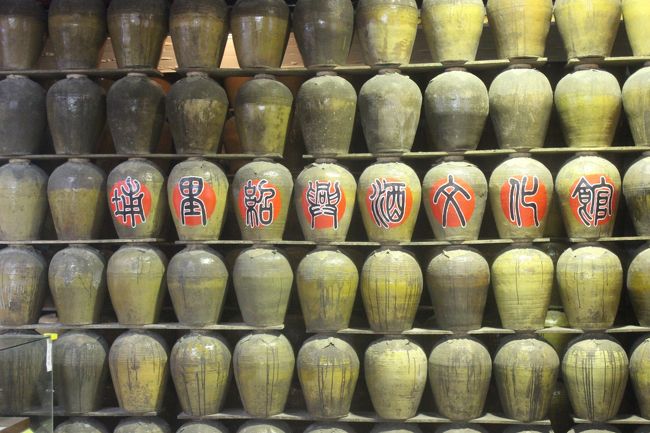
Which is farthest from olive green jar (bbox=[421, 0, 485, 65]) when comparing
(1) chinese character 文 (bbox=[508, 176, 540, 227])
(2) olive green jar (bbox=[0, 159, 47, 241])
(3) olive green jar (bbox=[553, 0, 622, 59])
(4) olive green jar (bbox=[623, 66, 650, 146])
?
(2) olive green jar (bbox=[0, 159, 47, 241])

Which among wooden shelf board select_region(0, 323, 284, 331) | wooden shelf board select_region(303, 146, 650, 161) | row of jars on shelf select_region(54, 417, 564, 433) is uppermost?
wooden shelf board select_region(303, 146, 650, 161)

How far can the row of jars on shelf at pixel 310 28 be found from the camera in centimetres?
371

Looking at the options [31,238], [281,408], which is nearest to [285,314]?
[281,408]

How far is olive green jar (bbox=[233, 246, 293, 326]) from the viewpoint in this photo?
147 inches

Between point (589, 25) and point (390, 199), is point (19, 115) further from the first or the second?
point (589, 25)

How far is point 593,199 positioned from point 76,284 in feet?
8.62

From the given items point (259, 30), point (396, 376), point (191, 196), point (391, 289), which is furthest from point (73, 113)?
point (396, 376)

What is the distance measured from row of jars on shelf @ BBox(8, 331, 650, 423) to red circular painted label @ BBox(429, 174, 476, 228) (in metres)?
0.60

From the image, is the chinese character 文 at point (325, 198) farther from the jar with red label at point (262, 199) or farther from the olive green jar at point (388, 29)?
the olive green jar at point (388, 29)

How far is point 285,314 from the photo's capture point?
4023mm

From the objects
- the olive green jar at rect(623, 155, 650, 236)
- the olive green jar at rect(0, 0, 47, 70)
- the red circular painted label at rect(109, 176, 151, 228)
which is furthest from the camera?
the olive green jar at rect(0, 0, 47, 70)

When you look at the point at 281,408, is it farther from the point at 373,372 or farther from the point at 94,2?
the point at 94,2

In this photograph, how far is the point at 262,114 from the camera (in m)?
3.79

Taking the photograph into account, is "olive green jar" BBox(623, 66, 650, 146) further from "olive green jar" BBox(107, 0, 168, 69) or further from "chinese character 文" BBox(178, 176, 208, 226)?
"olive green jar" BBox(107, 0, 168, 69)
